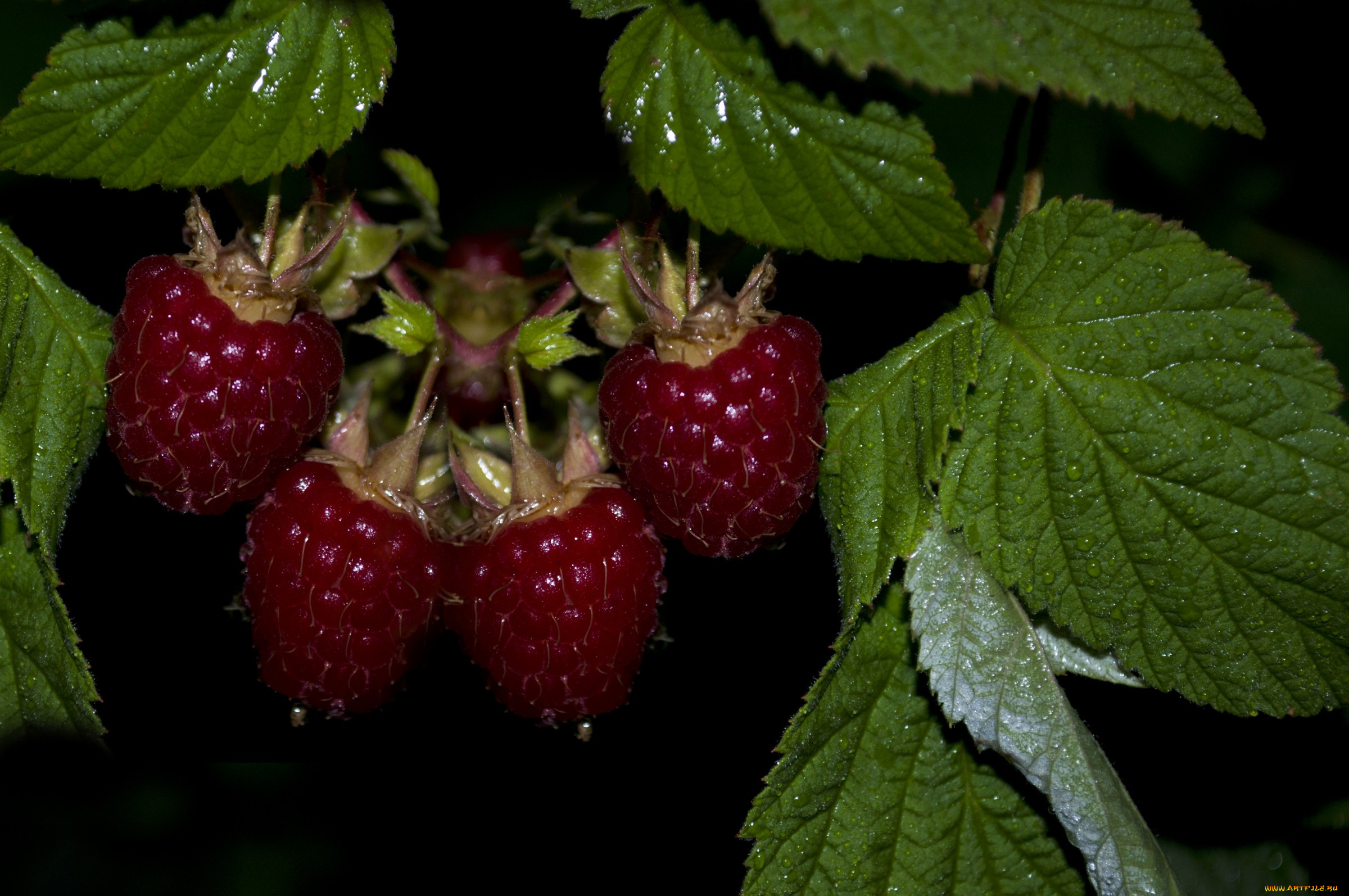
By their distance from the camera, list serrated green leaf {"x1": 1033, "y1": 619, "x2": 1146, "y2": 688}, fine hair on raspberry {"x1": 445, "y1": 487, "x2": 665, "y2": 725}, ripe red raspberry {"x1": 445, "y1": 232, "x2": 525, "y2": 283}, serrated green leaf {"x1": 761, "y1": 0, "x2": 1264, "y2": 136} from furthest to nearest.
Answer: ripe red raspberry {"x1": 445, "y1": 232, "x2": 525, "y2": 283}, serrated green leaf {"x1": 1033, "y1": 619, "x2": 1146, "y2": 688}, fine hair on raspberry {"x1": 445, "y1": 487, "x2": 665, "y2": 725}, serrated green leaf {"x1": 761, "y1": 0, "x2": 1264, "y2": 136}

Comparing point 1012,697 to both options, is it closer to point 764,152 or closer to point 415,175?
point 764,152

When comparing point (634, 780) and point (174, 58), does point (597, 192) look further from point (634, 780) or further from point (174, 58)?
point (634, 780)

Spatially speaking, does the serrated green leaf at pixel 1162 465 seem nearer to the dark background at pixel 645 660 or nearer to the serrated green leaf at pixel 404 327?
the dark background at pixel 645 660

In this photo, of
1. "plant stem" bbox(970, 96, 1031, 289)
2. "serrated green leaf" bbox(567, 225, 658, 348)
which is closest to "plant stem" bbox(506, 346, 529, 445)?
"serrated green leaf" bbox(567, 225, 658, 348)

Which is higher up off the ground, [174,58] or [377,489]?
[174,58]

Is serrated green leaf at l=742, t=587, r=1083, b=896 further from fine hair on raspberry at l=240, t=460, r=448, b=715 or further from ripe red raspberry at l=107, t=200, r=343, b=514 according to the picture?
ripe red raspberry at l=107, t=200, r=343, b=514

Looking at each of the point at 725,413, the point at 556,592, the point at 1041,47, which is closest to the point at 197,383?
the point at 556,592

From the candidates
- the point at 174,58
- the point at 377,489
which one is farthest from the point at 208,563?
the point at 174,58
